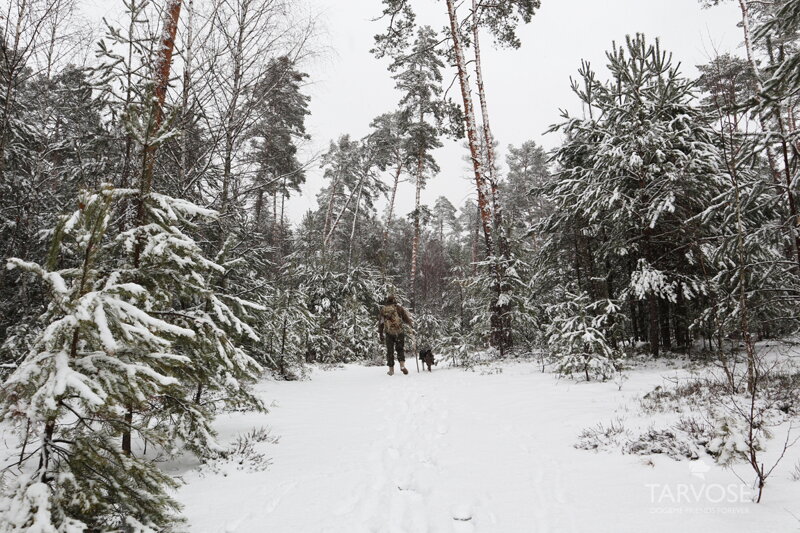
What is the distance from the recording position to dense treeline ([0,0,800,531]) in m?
2.03

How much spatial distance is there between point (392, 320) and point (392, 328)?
225 millimetres

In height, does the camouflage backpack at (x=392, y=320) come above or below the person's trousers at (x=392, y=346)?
above

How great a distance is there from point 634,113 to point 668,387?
235 inches

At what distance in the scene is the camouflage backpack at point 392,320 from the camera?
10.3 m

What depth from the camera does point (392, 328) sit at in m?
10.3

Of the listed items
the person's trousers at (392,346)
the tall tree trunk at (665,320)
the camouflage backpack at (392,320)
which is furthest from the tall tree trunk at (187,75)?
the tall tree trunk at (665,320)

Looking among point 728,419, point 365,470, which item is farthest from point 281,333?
point 728,419

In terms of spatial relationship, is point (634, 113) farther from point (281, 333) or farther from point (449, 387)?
point (281, 333)

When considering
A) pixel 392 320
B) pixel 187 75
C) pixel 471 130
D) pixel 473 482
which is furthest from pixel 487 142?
pixel 473 482

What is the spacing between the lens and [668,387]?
575cm

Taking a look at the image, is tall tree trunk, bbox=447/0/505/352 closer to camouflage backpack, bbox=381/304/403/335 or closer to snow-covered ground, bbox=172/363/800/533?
camouflage backpack, bbox=381/304/403/335

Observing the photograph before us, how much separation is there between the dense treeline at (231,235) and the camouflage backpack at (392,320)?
7.20 ft

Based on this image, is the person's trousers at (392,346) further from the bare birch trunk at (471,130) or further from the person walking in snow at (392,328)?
the bare birch trunk at (471,130)

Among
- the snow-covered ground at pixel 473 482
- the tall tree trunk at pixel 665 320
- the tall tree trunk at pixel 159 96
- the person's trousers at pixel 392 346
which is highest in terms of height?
the tall tree trunk at pixel 159 96
